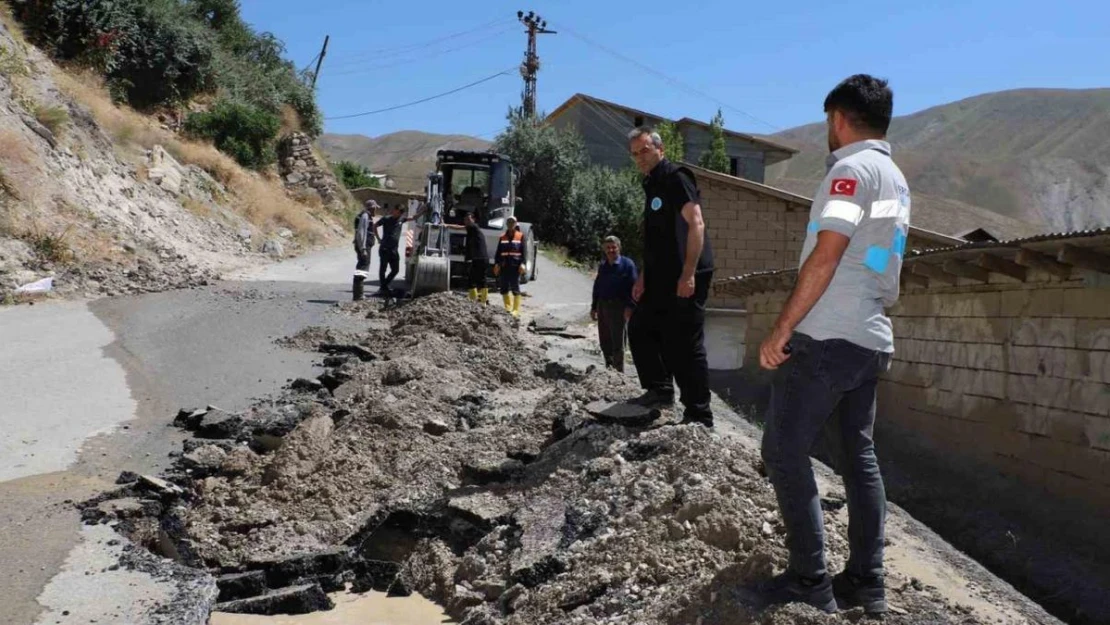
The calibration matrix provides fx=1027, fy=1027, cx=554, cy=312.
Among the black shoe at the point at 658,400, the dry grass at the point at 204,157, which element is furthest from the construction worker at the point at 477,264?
the dry grass at the point at 204,157

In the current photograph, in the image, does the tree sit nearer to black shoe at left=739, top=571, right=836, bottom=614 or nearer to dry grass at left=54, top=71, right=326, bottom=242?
dry grass at left=54, top=71, right=326, bottom=242

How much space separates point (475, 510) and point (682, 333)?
1.66 metres

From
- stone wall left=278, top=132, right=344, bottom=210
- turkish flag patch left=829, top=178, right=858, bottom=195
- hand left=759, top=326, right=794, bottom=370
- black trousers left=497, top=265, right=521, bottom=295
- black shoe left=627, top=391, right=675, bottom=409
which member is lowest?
black shoe left=627, top=391, right=675, bottom=409

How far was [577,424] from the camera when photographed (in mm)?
6852

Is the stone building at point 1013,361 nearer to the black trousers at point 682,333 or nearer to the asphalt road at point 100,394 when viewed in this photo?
the black trousers at point 682,333

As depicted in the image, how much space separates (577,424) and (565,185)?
112 ft

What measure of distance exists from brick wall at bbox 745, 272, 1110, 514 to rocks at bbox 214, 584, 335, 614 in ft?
24.9

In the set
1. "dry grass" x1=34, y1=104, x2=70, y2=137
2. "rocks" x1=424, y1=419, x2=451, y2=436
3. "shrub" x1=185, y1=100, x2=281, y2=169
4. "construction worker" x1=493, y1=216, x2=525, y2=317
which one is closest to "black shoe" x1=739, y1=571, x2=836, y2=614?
"rocks" x1=424, y1=419, x2=451, y2=436

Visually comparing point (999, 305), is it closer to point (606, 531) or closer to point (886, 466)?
point (886, 466)

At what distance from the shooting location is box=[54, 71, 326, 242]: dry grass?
1004 inches

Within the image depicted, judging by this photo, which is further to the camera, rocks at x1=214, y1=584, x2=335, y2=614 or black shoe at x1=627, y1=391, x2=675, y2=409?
black shoe at x1=627, y1=391, x2=675, y2=409

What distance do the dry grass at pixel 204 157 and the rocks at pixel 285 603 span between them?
21937 millimetres

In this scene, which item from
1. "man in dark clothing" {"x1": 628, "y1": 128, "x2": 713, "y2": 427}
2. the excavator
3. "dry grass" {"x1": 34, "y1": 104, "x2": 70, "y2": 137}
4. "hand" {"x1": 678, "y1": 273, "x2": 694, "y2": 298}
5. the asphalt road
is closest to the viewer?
the asphalt road

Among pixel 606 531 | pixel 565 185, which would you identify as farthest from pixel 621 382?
pixel 565 185
